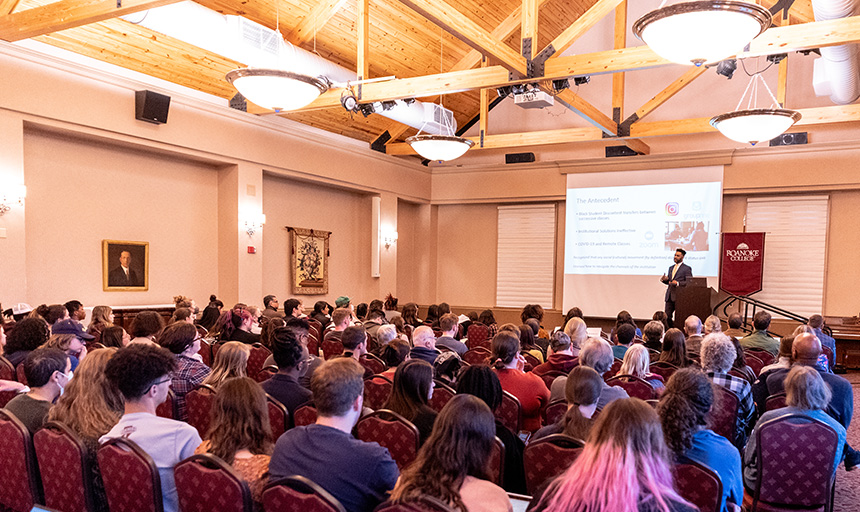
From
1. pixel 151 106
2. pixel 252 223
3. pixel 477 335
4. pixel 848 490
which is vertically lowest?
pixel 848 490

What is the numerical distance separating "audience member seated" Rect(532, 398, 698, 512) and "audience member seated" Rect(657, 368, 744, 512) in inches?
22.4

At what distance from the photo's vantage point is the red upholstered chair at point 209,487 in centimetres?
194

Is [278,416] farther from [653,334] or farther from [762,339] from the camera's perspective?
[762,339]

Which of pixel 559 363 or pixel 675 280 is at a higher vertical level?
pixel 675 280

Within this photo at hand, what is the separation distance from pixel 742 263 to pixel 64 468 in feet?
35.4

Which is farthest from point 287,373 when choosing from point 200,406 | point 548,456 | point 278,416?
point 548,456

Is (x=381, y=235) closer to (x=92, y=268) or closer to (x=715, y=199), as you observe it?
(x=92, y=268)

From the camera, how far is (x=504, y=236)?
13.2 m

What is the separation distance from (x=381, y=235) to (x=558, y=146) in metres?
4.26

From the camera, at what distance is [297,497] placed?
178 cm

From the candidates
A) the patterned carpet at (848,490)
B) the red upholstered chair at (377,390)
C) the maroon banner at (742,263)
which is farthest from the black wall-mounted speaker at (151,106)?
A: the maroon banner at (742,263)

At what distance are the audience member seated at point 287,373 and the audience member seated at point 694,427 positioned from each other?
1.94 m

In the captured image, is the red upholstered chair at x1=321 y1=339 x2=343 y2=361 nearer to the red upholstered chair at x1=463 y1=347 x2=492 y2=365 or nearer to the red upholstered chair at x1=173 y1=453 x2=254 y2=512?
the red upholstered chair at x1=463 y1=347 x2=492 y2=365

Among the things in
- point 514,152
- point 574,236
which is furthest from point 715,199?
point 514,152
